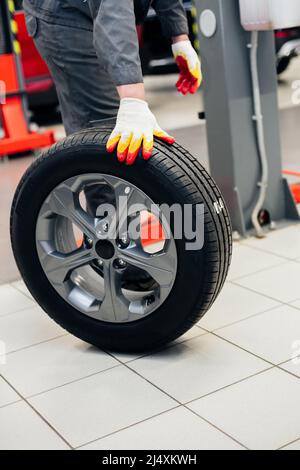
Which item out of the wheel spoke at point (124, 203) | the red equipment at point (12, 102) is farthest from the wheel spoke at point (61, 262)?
the red equipment at point (12, 102)

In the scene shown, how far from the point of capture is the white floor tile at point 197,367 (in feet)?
7.00

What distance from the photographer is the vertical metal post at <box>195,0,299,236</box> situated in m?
3.20

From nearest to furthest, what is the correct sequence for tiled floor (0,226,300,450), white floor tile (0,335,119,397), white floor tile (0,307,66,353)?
1. tiled floor (0,226,300,450)
2. white floor tile (0,335,119,397)
3. white floor tile (0,307,66,353)

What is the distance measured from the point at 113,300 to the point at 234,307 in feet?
1.84

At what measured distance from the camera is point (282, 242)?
11.0ft

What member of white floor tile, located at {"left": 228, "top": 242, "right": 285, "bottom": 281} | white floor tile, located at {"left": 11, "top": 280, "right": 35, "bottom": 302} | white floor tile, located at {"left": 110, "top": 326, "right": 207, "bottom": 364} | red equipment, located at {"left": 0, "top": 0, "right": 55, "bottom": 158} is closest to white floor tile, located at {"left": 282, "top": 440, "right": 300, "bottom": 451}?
white floor tile, located at {"left": 110, "top": 326, "right": 207, "bottom": 364}

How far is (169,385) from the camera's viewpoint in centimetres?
216

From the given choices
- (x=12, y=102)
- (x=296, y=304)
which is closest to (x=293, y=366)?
(x=296, y=304)

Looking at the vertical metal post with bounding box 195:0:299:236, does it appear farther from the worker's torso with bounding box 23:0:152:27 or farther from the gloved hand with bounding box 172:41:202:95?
the worker's torso with bounding box 23:0:152:27

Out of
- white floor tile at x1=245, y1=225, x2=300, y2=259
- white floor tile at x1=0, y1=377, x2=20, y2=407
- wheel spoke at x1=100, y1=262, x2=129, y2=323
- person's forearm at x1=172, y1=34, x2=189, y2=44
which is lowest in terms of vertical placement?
white floor tile at x1=245, y1=225, x2=300, y2=259

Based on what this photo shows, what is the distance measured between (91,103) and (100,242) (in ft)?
1.80

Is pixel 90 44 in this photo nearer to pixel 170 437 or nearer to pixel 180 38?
pixel 180 38

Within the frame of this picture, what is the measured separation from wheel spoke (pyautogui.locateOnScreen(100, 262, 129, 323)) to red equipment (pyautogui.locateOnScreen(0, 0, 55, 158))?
3.18 m

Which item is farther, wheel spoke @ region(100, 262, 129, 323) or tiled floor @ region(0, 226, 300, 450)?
wheel spoke @ region(100, 262, 129, 323)
